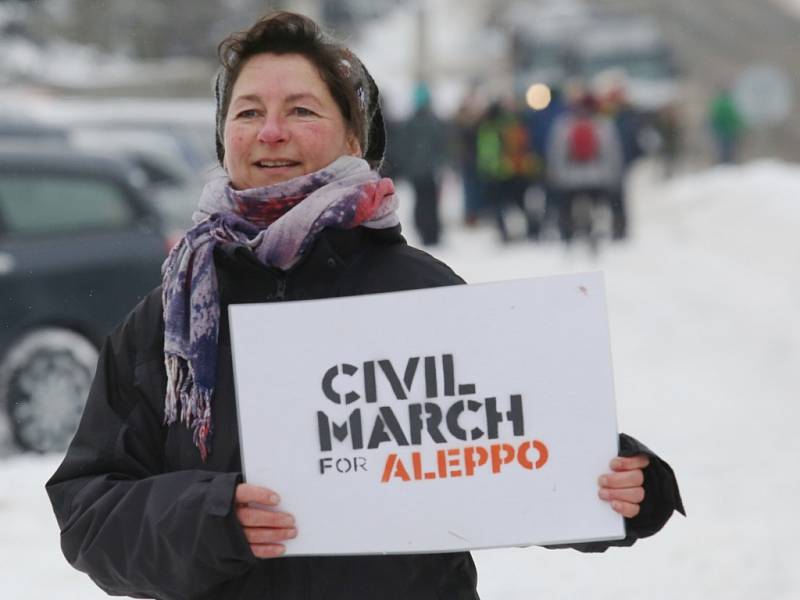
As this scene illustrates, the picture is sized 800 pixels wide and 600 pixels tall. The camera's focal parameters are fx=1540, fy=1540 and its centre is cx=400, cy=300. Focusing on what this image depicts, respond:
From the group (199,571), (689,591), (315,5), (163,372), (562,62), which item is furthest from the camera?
(562,62)

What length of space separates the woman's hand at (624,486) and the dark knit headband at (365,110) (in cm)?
70

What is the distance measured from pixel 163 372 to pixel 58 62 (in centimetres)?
5489

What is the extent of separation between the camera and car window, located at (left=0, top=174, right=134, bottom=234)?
8.34 metres

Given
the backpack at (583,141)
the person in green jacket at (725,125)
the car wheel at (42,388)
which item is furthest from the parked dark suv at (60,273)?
the person in green jacket at (725,125)

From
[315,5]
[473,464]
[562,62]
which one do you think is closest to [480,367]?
[473,464]

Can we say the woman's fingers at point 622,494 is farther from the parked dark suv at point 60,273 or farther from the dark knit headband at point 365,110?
the parked dark suv at point 60,273

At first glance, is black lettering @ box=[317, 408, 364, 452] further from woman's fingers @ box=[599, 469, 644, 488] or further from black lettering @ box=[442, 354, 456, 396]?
woman's fingers @ box=[599, 469, 644, 488]

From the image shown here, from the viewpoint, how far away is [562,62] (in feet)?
120

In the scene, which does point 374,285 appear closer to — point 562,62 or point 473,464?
point 473,464

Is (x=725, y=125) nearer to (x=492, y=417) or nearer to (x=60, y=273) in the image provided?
(x=60, y=273)

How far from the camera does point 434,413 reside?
7.96ft

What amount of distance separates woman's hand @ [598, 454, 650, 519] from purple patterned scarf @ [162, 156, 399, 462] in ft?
1.75

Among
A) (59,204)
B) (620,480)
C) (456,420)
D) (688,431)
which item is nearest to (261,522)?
(456,420)

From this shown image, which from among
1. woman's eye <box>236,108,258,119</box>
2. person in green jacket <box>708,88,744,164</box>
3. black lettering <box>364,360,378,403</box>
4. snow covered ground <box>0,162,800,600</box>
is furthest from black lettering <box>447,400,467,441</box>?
person in green jacket <box>708,88,744,164</box>
